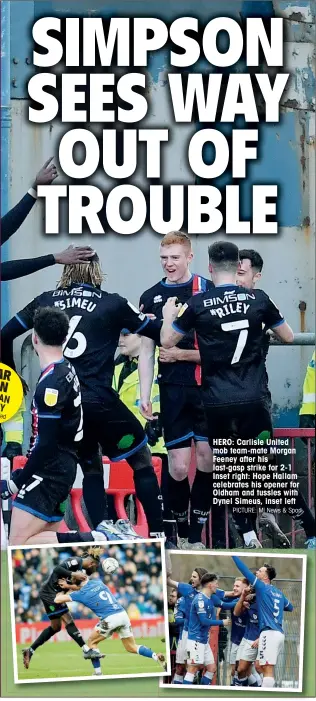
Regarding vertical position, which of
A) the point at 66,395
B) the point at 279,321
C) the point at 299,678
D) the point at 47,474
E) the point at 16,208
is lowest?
the point at 299,678

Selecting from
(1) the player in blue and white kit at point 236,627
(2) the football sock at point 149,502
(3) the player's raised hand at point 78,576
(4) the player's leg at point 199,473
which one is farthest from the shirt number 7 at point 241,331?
(3) the player's raised hand at point 78,576

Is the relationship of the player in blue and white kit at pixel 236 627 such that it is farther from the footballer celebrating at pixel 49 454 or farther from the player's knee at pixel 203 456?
the footballer celebrating at pixel 49 454

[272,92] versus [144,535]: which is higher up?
[272,92]

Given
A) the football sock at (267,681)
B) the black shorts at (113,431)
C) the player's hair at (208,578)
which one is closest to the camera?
the football sock at (267,681)

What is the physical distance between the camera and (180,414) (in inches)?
222

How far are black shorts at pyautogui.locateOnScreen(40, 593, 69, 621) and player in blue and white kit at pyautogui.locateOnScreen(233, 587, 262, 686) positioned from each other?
0.83 metres

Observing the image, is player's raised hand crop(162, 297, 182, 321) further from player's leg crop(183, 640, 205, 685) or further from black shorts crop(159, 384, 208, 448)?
player's leg crop(183, 640, 205, 685)

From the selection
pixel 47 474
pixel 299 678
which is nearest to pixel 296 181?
pixel 47 474

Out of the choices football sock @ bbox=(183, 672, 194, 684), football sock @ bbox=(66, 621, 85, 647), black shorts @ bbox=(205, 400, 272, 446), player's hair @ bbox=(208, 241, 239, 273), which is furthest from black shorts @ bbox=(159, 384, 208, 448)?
football sock @ bbox=(183, 672, 194, 684)

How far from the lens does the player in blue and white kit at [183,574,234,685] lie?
541cm

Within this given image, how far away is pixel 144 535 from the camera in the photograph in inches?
219

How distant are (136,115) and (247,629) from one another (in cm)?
256

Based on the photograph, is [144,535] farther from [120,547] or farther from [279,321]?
[279,321]

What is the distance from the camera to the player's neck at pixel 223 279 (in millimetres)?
5582
